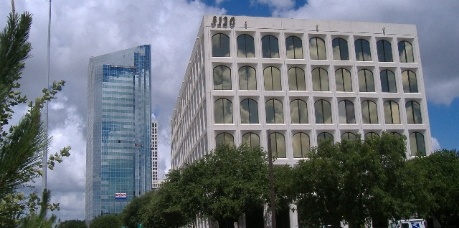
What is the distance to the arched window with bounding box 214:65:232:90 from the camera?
62.2 m

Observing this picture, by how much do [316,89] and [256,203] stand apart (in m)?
21.4

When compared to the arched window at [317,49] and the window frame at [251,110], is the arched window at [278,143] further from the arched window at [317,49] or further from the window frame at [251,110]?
the arched window at [317,49]

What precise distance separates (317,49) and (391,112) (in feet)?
38.2

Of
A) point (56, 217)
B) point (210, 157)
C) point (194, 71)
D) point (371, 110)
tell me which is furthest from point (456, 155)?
point (56, 217)

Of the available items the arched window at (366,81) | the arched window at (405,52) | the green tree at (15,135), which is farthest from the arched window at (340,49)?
the green tree at (15,135)

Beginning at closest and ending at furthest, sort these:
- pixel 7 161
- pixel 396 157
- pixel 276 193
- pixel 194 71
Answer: pixel 7 161, pixel 396 157, pixel 276 193, pixel 194 71

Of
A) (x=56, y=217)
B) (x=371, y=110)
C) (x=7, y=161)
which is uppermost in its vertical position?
(x=371, y=110)

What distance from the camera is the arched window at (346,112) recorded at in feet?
212

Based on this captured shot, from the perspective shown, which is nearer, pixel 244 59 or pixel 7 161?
pixel 7 161

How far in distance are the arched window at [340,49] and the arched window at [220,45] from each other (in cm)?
1312

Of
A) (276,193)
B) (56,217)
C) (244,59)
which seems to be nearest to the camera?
(56,217)

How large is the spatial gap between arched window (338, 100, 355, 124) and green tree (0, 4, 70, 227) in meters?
60.3

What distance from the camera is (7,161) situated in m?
5.36

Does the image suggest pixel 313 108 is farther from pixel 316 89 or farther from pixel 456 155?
pixel 456 155
